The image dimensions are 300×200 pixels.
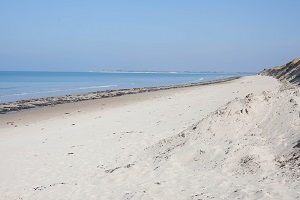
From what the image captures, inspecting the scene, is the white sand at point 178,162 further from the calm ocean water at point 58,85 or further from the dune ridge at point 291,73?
the calm ocean water at point 58,85

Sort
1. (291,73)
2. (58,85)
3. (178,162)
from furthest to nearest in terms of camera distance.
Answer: (58,85) < (291,73) < (178,162)

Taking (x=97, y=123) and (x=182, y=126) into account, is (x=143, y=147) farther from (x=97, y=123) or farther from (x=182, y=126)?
(x=97, y=123)

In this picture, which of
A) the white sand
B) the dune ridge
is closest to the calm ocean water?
the dune ridge

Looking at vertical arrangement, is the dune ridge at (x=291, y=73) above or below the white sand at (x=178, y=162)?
above

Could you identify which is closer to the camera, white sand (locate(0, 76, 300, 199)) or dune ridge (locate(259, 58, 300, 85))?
white sand (locate(0, 76, 300, 199))

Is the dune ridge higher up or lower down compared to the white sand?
higher up

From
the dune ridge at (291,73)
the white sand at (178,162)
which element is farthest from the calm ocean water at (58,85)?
the white sand at (178,162)

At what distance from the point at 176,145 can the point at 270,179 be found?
3.38 metres

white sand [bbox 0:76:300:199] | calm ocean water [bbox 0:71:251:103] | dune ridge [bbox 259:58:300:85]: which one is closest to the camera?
white sand [bbox 0:76:300:199]

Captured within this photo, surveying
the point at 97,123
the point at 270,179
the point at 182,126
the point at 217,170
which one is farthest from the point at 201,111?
the point at 270,179

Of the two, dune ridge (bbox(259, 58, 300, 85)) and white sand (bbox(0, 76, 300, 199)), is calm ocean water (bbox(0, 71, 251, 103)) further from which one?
white sand (bbox(0, 76, 300, 199))

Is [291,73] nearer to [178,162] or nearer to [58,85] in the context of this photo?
[178,162]

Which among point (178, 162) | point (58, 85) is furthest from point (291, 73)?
point (58, 85)

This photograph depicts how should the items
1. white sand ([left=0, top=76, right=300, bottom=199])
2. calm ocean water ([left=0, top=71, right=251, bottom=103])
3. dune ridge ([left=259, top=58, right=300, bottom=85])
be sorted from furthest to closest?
1. calm ocean water ([left=0, top=71, right=251, bottom=103])
2. dune ridge ([left=259, top=58, right=300, bottom=85])
3. white sand ([left=0, top=76, right=300, bottom=199])
